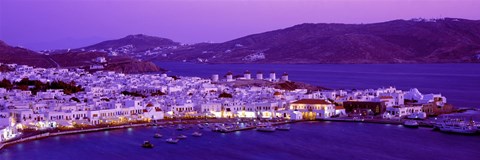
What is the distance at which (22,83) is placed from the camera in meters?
41.1

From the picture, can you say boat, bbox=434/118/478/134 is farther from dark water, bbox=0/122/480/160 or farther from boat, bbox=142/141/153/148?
boat, bbox=142/141/153/148

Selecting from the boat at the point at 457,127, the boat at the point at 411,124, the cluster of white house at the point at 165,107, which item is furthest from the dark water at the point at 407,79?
the boat at the point at 457,127

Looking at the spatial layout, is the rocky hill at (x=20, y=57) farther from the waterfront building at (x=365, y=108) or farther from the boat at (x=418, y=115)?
the boat at (x=418, y=115)

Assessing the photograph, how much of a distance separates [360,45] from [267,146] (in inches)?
4240

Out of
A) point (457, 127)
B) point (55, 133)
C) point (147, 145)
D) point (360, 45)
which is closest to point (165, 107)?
point (55, 133)

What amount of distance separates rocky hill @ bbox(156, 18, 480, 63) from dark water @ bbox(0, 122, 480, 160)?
94784 mm

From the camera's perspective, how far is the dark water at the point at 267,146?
66.8 ft

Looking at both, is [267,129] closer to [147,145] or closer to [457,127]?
[147,145]

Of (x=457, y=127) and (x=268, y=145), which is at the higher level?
(x=457, y=127)

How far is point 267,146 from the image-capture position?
22031mm

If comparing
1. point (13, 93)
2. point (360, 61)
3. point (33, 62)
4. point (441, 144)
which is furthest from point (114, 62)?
point (441, 144)

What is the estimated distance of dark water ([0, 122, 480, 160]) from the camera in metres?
20.4

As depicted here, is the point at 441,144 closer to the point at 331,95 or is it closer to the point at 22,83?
the point at 331,95

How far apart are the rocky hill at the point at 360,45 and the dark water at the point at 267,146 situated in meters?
94.8
